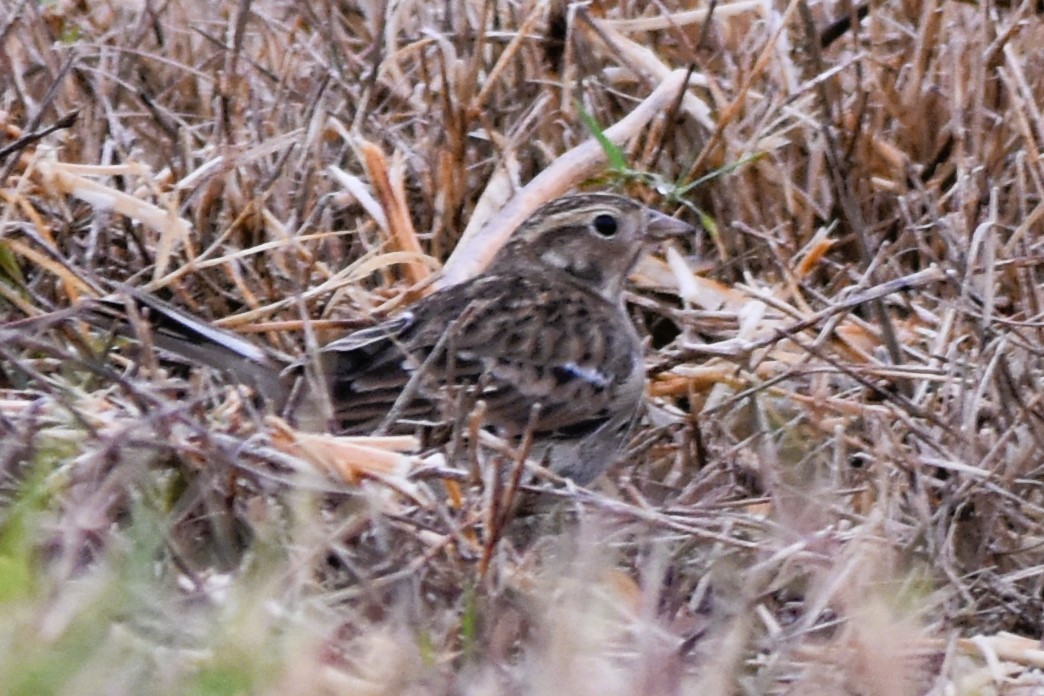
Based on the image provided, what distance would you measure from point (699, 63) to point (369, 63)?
84cm

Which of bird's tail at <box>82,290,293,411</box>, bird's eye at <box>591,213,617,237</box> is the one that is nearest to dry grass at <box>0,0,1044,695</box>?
bird's tail at <box>82,290,293,411</box>

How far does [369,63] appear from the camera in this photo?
5.15 m

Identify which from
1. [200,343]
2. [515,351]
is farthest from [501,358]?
[200,343]

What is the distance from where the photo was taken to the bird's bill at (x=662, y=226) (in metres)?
4.58

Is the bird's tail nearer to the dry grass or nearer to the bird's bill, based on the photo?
the dry grass

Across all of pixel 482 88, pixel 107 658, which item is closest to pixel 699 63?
pixel 482 88

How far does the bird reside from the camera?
379 cm

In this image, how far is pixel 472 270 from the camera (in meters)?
4.70

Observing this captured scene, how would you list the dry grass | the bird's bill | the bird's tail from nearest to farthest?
1. the dry grass
2. the bird's tail
3. the bird's bill

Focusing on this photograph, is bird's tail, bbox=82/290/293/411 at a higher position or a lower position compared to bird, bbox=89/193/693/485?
higher

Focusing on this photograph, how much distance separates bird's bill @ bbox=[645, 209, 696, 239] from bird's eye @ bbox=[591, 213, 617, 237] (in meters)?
0.08

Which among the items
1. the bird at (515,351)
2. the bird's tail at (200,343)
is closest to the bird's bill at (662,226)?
the bird at (515,351)

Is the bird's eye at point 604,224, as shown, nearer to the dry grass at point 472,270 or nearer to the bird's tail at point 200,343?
the dry grass at point 472,270

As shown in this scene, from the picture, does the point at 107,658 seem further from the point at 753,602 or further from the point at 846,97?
the point at 846,97
